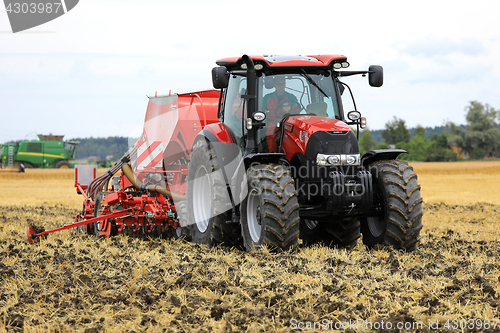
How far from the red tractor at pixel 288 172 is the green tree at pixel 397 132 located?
288 feet

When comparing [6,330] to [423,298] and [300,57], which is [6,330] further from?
[300,57]

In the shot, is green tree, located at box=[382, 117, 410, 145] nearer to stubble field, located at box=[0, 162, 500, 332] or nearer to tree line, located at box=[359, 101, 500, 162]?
tree line, located at box=[359, 101, 500, 162]

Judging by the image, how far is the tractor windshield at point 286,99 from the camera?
22.9 feet

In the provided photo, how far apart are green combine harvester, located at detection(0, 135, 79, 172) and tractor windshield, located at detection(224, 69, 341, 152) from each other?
37.9 m

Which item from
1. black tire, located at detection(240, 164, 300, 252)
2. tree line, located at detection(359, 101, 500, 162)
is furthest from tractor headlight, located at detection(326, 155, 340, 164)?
tree line, located at detection(359, 101, 500, 162)

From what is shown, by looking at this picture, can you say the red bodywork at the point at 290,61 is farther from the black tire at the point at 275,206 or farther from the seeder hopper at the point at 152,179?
the seeder hopper at the point at 152,179

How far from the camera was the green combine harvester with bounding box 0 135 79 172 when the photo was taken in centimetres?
4109

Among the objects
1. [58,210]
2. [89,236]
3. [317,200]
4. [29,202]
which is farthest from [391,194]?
[29,202]

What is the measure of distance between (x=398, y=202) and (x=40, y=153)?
135 feet

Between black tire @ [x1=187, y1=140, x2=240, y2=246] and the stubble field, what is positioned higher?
black tire @ [x1=187, y1=140, x2=240, y2=246]

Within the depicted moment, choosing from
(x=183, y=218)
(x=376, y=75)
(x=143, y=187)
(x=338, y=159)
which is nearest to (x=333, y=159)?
(x=338, y=159)

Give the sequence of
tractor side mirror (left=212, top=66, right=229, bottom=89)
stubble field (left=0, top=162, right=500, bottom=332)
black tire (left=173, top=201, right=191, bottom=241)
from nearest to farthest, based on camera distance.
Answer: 1. stubble field (left=0, top=162, right=500, bottom=332)
2. tractor side mirror (left=212, top=66, right=229, bottom=89)
3. black tire (left=173, top=201, right=191, bottom=241)

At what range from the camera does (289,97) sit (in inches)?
280

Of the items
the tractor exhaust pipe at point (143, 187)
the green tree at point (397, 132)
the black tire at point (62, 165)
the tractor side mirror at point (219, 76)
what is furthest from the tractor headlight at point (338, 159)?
the green tree at point (397, 132)
